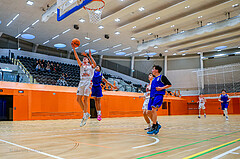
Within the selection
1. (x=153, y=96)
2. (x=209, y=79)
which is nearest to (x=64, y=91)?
(x=153, y=96)

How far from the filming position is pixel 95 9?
8.80 m

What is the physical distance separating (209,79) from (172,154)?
25.9 m

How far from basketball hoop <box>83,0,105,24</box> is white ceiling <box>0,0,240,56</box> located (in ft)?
10.1

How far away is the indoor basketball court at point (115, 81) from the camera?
287cm

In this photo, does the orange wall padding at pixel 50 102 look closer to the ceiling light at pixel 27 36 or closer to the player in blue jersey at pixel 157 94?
the player in blue jersey at pixel 157 94

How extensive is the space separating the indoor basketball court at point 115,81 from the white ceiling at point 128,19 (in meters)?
0.07

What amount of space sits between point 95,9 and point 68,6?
125 centimetres

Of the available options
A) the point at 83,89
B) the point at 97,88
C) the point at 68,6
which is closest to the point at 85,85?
the point at 83,89

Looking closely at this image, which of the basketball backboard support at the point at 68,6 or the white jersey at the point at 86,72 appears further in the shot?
the basketball backboard support at the point at 68,6

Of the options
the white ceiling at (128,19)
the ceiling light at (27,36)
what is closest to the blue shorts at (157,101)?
the white ceiling at (128,19)

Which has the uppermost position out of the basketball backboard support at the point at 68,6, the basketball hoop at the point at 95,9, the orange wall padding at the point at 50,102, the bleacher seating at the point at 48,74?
the basketball hoop at the point at 95,9

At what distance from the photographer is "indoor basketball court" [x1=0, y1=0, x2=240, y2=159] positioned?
2871 millimetres

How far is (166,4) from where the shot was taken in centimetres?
1370

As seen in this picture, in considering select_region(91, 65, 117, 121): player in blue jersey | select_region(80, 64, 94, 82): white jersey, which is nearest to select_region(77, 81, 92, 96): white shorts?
select_region(80, 64, 94, 82): white jersey
